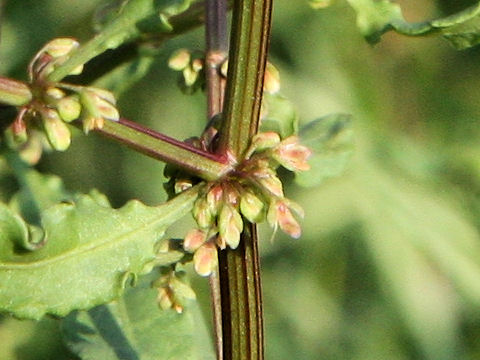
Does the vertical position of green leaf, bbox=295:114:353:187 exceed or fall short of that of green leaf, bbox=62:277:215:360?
it exceeds it

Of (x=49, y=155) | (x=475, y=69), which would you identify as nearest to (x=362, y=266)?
(x=475, y=69)

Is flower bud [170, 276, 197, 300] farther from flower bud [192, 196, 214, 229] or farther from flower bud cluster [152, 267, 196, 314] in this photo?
flower bud [192, 196, 214, 229]

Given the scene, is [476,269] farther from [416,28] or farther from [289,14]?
[416,28]

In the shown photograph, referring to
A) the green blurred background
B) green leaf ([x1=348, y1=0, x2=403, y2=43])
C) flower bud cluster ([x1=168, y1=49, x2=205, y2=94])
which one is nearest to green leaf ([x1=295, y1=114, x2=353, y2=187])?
flower bud cluster ([x1=168, y1=49, x2=205, y2=94])

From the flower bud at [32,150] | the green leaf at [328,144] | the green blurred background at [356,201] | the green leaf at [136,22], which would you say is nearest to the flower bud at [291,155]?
the green leaf at [136,22]

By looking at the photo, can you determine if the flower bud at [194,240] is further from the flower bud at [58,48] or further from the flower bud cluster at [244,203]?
the flower bud at [58,48]

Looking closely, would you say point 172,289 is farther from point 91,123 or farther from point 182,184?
point 91,123
